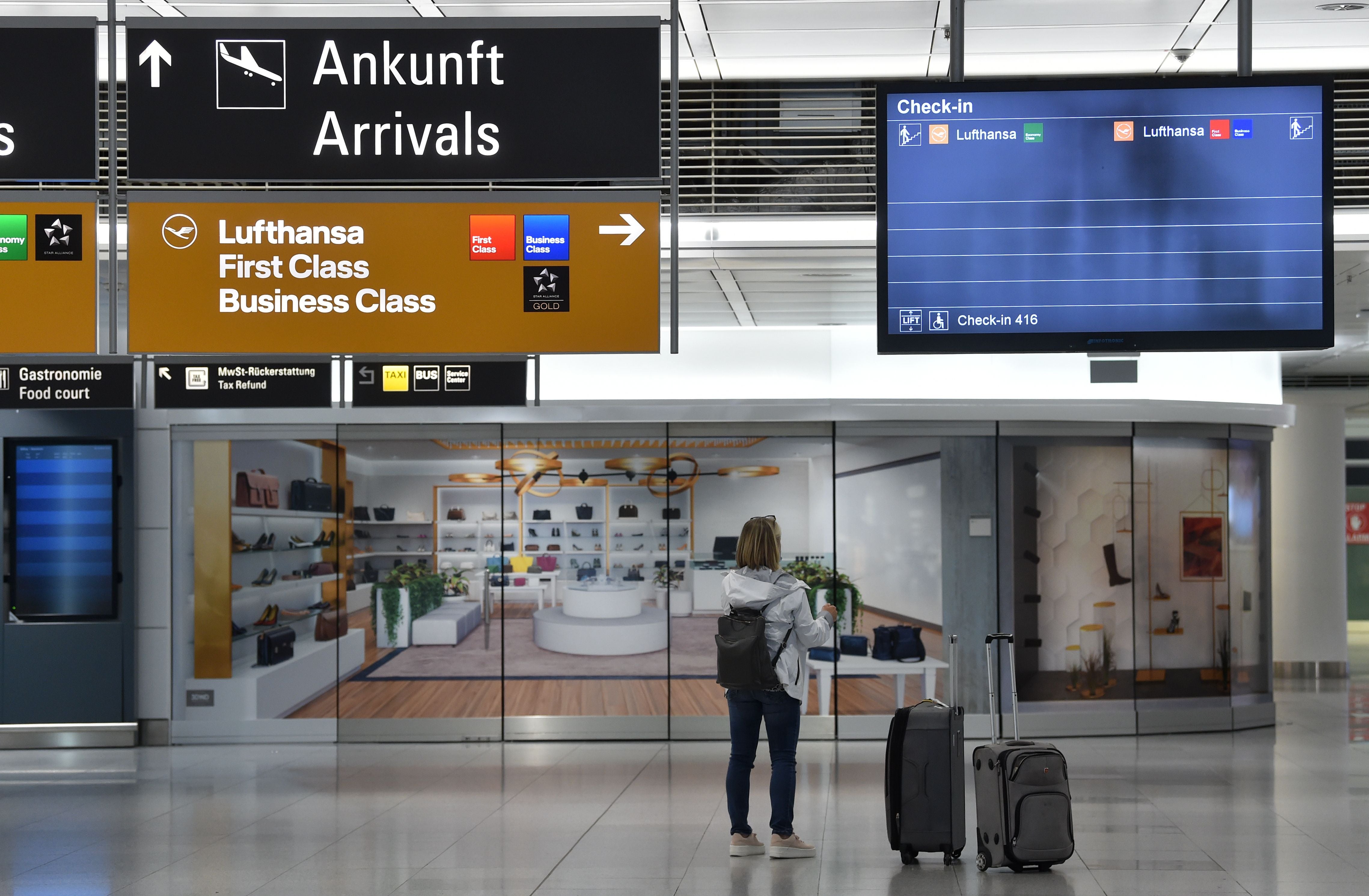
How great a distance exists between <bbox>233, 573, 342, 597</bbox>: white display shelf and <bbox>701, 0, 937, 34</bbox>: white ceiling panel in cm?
641

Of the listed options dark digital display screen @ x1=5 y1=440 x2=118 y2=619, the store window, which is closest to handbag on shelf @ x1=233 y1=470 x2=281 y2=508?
the store window

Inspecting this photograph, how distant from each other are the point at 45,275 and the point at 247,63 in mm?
1054

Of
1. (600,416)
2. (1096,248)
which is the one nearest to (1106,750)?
(600,416)

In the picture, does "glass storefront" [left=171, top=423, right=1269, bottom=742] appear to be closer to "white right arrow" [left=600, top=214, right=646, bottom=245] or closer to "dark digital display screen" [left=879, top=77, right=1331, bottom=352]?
"dark digital display screen" [left=879, top=77, right=1331, bottom=352]

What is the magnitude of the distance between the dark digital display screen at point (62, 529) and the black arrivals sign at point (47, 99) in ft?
22.8

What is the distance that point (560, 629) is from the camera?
10.6 m

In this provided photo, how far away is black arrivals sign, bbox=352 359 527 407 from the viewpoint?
5957 millimetres

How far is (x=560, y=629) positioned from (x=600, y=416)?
197cm

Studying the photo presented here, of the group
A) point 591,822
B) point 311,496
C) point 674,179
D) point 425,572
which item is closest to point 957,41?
point 674,179

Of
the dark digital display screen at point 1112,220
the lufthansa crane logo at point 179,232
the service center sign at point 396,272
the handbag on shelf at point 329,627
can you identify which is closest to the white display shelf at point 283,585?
the handbag on shelf at point 329,627

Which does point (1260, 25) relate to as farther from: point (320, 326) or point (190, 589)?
point (190, 589)

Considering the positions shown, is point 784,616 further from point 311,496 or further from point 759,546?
point 311,496

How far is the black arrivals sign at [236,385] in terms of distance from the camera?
5742 mm

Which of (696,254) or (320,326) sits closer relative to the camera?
(320,326)
